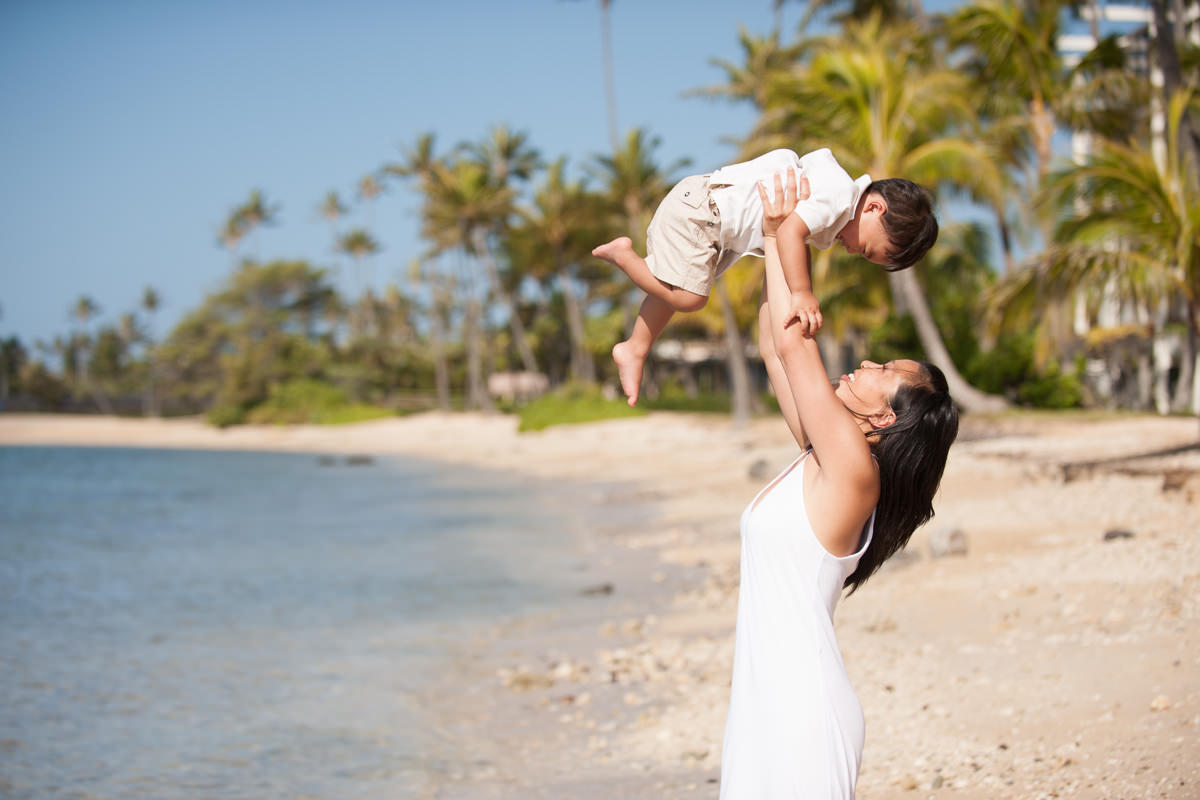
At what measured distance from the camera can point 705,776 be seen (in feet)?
17.1

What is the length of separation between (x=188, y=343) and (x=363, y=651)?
61750 millimetres

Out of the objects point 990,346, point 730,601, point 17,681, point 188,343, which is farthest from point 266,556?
point 188,343

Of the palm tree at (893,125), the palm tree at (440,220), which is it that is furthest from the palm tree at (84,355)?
the palm tree at (893,125)

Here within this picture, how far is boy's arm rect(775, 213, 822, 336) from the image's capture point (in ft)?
7.67

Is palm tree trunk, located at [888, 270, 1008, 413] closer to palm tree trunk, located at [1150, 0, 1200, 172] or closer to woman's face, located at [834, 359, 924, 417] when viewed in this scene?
palm tree trunk, located at [1150, 0, 1200, 172]

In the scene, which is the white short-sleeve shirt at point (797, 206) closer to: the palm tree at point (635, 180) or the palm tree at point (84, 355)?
the palm tree at point (635, 180)

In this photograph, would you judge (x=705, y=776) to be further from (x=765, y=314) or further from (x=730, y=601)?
(x=730, y=601)

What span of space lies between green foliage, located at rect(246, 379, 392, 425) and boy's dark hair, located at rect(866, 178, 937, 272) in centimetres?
5410

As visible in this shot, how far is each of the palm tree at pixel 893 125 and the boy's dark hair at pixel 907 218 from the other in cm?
1721

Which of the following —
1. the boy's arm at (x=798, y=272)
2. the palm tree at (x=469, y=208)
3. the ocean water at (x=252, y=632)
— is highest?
the palm tree at (x=469, y=208)

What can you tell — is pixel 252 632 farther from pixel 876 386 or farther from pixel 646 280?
pixel 876 386

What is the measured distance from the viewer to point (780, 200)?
2.55m

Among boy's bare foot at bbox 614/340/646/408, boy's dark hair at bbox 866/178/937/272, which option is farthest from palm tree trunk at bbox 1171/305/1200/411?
boy's bare foot at bbox 614/340/646/408

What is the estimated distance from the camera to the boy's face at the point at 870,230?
9.14ft
